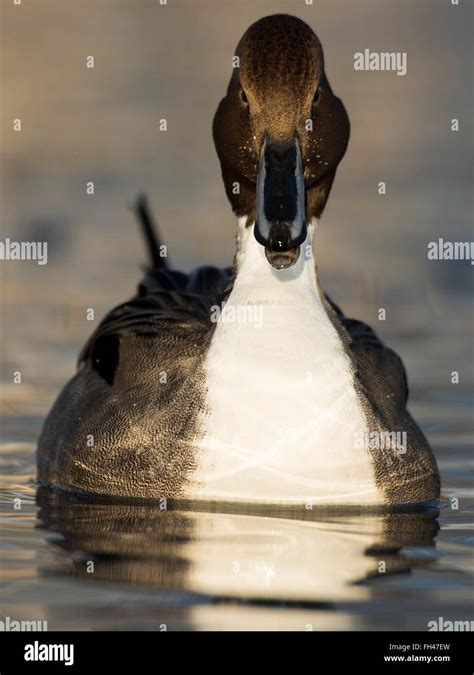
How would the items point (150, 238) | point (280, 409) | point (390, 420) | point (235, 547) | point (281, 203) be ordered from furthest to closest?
point (150, 238), point (390, 420), point (280, 409), point (281, 203), point (235, 547)

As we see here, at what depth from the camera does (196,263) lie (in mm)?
15453

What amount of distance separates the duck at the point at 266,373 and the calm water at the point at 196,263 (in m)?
0.18

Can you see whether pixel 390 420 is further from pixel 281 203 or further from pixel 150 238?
pixel 150 238

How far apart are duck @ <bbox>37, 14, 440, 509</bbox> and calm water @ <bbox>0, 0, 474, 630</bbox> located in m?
0.18

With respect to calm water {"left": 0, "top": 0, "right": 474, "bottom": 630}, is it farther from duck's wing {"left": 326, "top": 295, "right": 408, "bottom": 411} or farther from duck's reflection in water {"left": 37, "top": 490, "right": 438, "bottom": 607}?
duck's wing {"left": 326, "top": 295, "right": 408, "bottom": 411}

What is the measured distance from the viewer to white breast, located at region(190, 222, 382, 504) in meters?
8.92

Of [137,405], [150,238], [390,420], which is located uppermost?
[150,238]

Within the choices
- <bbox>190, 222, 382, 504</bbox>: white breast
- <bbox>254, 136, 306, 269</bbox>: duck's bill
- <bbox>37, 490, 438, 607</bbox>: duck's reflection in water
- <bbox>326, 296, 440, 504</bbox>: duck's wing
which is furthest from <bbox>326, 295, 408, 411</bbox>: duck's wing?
<bbox>254, 136, 306, 269</bbox>: duck's bill

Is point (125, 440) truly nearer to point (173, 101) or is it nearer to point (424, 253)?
point (424, 253)

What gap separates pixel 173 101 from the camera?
19.1 meters

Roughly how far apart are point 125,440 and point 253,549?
1.43 metres

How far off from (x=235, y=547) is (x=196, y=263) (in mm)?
7380

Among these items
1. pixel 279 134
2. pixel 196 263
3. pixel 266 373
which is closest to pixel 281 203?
pixel 279 134

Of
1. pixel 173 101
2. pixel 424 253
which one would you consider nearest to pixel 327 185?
pixel 424 253
